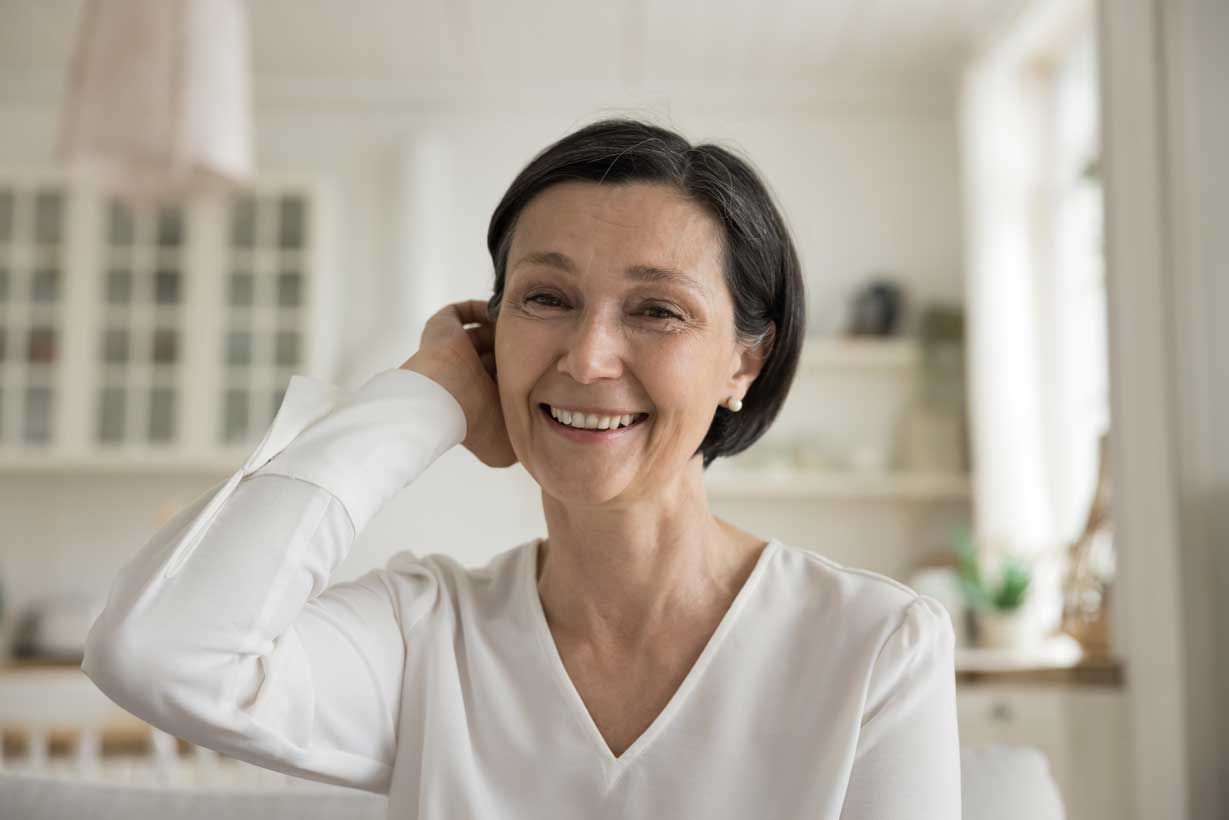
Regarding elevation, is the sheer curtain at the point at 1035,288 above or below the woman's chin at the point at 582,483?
above

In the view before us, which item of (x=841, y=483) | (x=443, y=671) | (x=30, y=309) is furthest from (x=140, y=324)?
(x=443, y=671)

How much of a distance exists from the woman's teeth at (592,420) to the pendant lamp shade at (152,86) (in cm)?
173

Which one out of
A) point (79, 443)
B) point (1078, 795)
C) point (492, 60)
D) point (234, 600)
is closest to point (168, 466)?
point (79, 443)

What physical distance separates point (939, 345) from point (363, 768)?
3804 mm

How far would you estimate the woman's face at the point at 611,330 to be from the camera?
115 cm

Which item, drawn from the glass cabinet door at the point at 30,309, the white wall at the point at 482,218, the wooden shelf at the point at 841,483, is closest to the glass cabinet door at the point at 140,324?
the glass cabinet door at the point at 30,309

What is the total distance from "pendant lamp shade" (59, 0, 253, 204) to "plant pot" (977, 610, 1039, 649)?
2.57m

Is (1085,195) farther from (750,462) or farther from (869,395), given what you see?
(750,462)

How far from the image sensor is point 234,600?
3.37 feet

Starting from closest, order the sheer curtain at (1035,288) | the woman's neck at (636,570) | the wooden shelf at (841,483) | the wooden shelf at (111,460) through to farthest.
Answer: the woman's neck at (636,570) < the sheer curtain at (1035,288) < the wooden shelf at (111,460) < the wooden shelf at (841,483)

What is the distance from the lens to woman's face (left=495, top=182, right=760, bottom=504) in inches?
45.2

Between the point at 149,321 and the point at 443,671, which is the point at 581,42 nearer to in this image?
the point at 149,321

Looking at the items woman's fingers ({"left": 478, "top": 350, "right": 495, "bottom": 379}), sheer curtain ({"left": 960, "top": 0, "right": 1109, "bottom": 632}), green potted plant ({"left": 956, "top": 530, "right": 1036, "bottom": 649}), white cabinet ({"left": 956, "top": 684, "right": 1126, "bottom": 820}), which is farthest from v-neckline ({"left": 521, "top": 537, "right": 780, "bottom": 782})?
sheer curtain ({"left": 960, "top": 0, "right": 1109, "bottom": 632})

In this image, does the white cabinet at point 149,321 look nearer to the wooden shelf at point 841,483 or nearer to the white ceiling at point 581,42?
the white ceiling at point 581,42
